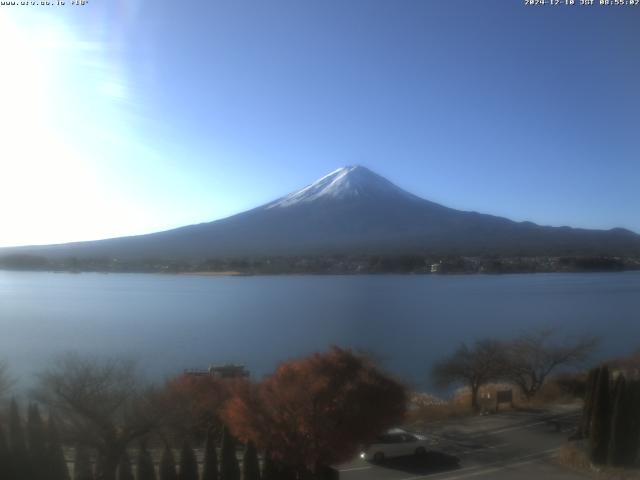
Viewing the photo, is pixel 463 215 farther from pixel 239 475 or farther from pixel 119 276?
pixel 239 475

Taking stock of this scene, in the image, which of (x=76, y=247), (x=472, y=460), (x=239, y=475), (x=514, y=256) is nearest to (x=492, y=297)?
(x=514, y=256)

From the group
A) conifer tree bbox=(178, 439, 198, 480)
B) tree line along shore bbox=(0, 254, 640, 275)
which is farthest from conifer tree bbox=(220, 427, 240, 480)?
tree line along shore bbox=(0, 254, 640, 275)

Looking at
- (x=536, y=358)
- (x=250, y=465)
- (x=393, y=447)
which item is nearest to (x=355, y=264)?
(x=536, y=358)

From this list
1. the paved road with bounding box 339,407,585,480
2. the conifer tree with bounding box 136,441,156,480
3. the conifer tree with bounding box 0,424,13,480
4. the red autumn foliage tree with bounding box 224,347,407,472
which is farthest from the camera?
the paved road with bounding box 339,407,585,480

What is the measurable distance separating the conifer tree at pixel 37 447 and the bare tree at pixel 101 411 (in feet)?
1.31

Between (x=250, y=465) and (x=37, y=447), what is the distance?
143cm

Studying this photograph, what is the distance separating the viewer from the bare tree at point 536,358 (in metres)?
9.26

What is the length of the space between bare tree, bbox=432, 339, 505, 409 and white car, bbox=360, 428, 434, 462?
3.35m

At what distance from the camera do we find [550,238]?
3712cm

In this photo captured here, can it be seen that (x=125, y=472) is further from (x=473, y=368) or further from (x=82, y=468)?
(x=473, y=368)

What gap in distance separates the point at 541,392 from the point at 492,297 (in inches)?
546

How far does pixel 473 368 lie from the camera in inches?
351

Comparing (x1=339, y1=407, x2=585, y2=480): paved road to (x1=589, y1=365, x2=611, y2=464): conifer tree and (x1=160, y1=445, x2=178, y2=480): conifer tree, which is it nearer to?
(x1=589, y1=365, x2=611, y2=464): conifer tree

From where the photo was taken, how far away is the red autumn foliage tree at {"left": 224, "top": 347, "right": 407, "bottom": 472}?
427cm
